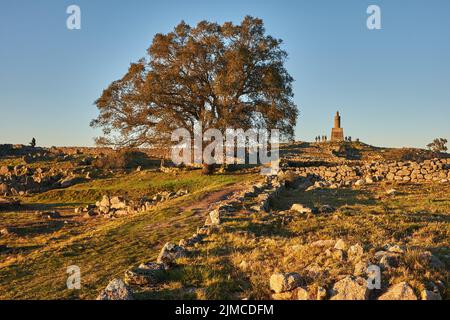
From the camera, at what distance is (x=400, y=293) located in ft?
16.1

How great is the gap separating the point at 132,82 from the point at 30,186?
1311cm

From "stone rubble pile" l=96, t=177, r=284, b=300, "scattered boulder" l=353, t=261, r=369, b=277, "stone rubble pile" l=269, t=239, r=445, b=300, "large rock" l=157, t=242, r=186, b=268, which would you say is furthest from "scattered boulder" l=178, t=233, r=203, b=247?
"scattered boulder" l=353, t=261, r=369, b=277

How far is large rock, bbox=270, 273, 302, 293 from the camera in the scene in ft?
18.2

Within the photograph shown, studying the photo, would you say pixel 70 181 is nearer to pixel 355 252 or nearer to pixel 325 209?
pixel 325 209

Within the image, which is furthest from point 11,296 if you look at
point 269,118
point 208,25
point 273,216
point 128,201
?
point 208,25

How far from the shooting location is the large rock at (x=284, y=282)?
5.55 meters

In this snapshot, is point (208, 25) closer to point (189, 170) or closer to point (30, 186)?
point (189, 170)

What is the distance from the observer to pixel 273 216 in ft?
37.9

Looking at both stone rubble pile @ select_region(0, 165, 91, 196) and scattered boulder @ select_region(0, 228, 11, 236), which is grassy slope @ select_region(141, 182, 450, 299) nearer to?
scattered boulder @ select_region(0, 228, 11, 236)

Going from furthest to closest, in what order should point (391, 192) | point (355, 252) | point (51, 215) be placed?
point (51, 215) < point (391, 192) < point (355, 252)

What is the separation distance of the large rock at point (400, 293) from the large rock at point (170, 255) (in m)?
4.02

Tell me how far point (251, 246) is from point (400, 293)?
12.7 feet

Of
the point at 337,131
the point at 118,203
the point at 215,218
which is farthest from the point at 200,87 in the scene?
the point at 337,131

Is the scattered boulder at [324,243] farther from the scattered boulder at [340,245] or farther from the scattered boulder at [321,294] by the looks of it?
the scattered boulder at [321,294]
